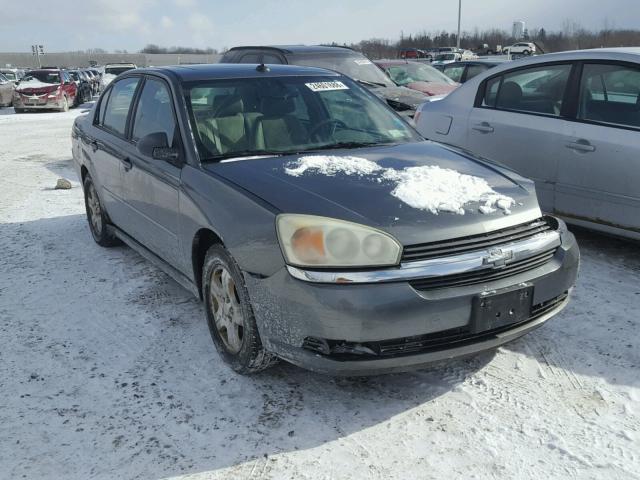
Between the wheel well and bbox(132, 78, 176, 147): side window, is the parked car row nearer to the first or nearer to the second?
bbox(132, 78, 176, 147): side window

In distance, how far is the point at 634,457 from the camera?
2.56 m

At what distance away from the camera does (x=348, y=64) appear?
962cm

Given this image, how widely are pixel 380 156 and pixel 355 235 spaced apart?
1074 mm

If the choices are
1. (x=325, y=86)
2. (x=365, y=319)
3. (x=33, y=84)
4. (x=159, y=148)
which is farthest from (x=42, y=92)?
(x=365, y=319)

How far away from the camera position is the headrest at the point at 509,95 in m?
5.54

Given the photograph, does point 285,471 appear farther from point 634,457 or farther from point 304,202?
point 634,457

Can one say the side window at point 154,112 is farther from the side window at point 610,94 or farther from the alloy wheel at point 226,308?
the side window at point 610,94

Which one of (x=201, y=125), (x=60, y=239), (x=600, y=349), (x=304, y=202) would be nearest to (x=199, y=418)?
(x=304, y=202)

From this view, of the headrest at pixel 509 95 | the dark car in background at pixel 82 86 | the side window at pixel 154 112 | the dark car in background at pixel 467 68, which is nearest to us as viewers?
the side window at pixel 154 112

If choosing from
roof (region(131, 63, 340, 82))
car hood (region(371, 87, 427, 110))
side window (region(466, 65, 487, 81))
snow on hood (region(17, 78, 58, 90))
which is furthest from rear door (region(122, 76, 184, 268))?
snow on hood (region(17, 78, 58, 90))

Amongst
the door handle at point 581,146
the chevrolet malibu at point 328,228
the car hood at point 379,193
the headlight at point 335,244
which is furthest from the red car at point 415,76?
the headlight at point 335,244

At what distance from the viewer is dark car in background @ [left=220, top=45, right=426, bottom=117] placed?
9.12 metres

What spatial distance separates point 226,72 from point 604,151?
2.82m

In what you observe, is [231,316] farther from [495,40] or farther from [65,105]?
[495,40]
